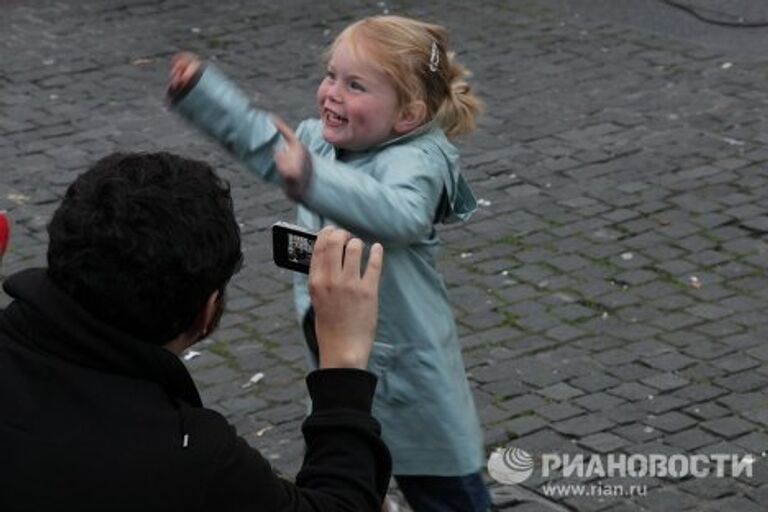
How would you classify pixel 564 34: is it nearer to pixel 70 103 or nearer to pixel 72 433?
pixel 70 103

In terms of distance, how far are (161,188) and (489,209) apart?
4.91m

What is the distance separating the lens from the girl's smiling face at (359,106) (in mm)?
3928

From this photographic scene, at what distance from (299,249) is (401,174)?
0.71 meters

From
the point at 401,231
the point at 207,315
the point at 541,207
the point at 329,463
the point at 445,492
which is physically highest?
the point at 207,315

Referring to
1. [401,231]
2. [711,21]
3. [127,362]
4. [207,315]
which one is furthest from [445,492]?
[711,21]

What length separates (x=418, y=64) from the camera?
13.0 ft

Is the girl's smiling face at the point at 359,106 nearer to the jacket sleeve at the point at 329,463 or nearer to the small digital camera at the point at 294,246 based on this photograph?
the small digital camera at the point at 294,246

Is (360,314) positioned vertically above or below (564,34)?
above

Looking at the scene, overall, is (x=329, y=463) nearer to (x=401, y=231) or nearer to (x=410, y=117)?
(x=401, y=231)

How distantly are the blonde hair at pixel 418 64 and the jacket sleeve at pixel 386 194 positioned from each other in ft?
0.40

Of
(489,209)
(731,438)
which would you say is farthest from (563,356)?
(489,209)

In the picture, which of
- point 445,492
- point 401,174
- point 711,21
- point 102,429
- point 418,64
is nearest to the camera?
point 102,429

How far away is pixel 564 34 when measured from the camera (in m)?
10.0

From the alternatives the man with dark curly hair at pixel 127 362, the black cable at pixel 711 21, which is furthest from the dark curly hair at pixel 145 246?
the black cable at pixel 711 21
